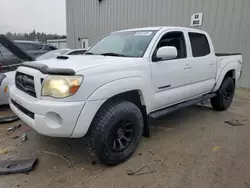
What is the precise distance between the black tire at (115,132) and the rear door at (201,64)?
157 centimetres

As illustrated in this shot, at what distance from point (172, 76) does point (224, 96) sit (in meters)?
2.31

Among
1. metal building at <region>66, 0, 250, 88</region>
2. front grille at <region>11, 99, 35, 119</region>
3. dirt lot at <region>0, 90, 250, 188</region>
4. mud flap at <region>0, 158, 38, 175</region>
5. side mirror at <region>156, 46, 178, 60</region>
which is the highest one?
metal building at <region>66, 0, 250, 88</region>

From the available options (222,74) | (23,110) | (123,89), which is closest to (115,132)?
(123,89)

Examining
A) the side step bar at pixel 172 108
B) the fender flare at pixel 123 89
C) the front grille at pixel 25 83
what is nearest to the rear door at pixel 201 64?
the side step bar at pixel 172 108

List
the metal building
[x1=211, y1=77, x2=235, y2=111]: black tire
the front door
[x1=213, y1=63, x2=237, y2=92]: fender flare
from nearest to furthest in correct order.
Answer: the front door → [x1=213, y1=63, x2=237, y2=92]: fender flare → [x1=211, y1=77, x2=235, y2=111]: black tire → the metal building

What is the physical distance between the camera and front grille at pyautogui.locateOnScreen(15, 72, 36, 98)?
8.10 ft

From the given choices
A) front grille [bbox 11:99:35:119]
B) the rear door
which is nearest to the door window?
the rear door

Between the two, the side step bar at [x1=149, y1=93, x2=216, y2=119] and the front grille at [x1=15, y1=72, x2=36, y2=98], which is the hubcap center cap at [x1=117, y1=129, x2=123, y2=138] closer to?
the side step bar at [x1=149, y1=93, x2=216, y2=119]

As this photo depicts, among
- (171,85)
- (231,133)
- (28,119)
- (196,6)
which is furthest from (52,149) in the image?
(196,6)

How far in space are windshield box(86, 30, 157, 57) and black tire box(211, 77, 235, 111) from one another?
2466 millimetres

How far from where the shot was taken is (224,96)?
192 inches

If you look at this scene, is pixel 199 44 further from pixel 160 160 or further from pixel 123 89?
pixel 160 160

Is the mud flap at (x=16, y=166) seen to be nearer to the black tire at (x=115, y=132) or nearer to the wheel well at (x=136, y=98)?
the black tire at (x=115, y=132)

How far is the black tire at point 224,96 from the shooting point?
15.5 feet
